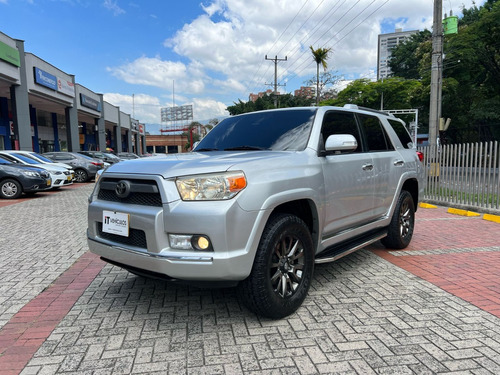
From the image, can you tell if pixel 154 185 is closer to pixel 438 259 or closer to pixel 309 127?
pixel 309 127

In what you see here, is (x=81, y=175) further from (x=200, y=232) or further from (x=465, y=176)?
(x=200, y=232)

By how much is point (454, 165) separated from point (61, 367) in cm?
923

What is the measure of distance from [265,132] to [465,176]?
683cm

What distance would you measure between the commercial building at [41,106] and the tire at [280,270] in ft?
67.6

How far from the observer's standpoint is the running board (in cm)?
341

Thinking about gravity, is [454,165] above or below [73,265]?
above

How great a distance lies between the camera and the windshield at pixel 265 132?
3.62 meters

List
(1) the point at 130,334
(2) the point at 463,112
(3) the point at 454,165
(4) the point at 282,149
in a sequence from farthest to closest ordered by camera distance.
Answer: (2) the point at 463,112 < (3) the point at 454,165 < (4) the point at 282,149 < (1) the point at 130,334

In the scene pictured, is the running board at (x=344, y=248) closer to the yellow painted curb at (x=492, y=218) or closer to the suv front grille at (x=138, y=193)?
the suv front grille at (x=138, y=193)

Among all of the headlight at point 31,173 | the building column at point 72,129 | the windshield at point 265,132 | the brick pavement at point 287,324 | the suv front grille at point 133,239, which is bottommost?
the brick pavement at point 287,324

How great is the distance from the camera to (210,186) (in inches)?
105

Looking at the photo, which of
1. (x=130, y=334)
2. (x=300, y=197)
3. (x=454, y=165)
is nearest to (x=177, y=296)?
(x=130, y=334)

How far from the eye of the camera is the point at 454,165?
8.88 metres

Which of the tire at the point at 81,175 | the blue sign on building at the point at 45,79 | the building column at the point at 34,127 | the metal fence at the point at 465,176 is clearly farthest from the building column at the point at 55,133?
the metal fence at the point at 465,176
